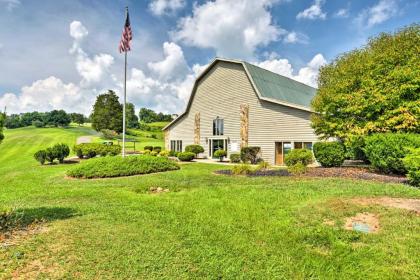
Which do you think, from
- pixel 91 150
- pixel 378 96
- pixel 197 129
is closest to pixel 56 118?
pixel 91 150

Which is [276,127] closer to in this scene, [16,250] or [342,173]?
[342,173]

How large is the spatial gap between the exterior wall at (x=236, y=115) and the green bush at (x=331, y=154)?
4235 millimetres

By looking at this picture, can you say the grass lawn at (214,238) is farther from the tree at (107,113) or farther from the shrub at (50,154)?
the tree at (107,113)

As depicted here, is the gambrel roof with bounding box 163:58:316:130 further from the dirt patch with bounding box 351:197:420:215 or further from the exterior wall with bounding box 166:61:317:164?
the dirt patch with bounding box 351:197:420:215

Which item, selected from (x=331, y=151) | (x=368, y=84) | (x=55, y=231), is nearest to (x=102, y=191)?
(x=55, y=231)

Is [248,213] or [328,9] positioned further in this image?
[328,9]

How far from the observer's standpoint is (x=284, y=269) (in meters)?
4.41

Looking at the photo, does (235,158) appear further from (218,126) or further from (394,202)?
(394,202)

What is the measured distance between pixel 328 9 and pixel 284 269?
1949 centimetres

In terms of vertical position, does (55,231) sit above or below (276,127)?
below

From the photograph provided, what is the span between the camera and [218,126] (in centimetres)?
2864

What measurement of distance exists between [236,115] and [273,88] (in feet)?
14.9

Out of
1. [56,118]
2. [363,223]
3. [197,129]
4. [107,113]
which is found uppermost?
[56,118]

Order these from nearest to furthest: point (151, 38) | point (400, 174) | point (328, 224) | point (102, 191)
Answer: point (328, 224) → point (102, 191) → point (400, 174) → point (151, 38)
